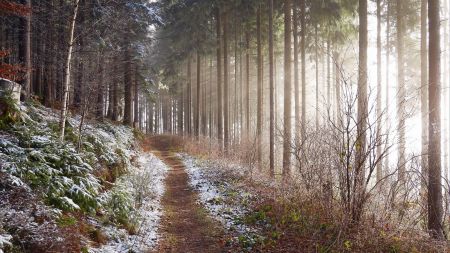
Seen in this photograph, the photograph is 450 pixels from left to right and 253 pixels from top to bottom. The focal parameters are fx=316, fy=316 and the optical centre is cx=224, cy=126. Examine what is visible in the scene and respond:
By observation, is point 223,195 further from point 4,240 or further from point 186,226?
point 4,240

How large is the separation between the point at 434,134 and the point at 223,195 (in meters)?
6.13

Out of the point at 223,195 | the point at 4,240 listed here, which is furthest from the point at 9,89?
the point at 223,195

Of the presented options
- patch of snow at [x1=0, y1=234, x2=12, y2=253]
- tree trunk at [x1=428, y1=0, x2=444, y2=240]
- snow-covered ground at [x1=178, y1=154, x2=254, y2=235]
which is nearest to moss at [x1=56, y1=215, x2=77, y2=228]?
patch of snow at [x1=0, y1=234, x2=12, y2=253]

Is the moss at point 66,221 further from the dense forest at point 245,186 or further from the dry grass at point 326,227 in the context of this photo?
the dry grass at point 326,227

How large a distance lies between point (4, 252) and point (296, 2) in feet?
50.4

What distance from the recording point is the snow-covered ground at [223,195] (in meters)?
8.20

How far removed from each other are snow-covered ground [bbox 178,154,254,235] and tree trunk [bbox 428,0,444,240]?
3981mm

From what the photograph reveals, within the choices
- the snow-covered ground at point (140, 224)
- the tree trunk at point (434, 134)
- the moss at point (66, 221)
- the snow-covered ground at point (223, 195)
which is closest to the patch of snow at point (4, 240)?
the moss at point (66, 221)

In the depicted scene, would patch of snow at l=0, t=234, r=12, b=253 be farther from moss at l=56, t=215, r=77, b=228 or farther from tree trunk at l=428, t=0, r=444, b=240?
tree trunk at l=428, t=0, r=444, b=240

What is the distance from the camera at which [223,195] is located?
34.0 ft

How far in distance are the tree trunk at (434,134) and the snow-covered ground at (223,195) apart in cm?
398

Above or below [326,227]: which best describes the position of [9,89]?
above

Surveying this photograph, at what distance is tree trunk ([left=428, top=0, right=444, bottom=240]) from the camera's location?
682 cm

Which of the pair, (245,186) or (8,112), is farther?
(245,186)
